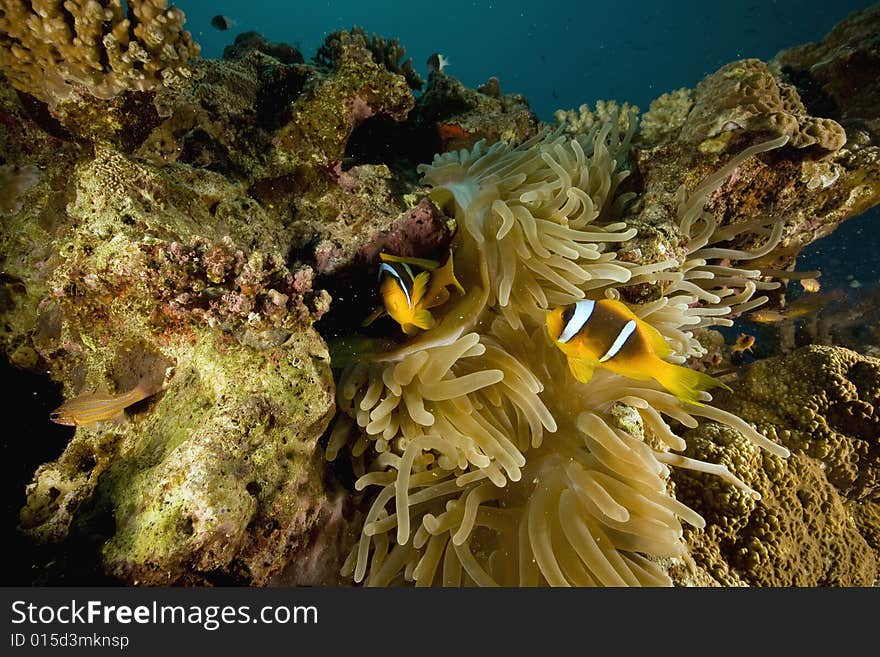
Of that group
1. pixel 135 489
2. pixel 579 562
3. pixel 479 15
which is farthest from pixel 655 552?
pixel 479 15

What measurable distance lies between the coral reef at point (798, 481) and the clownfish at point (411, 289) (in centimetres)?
148

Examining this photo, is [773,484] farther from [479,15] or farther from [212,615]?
[479,15]

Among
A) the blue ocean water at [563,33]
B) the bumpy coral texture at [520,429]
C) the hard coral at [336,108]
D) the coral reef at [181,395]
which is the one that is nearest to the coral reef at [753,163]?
the bumpy coral texture at [520,429]

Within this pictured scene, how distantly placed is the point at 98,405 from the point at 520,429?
1.62 meters

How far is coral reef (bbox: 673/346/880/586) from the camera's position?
233 centimetres

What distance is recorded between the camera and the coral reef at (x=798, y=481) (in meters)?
2.33

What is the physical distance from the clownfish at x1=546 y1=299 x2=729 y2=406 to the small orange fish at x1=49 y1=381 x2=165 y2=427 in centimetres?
145

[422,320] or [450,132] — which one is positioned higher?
[450,132]

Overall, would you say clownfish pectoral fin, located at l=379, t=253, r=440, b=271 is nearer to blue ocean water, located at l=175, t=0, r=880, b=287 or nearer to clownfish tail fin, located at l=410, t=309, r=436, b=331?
clownfish tail fin, located at l=410, t=309, r=436, b=331

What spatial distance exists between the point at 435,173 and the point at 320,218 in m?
0.77

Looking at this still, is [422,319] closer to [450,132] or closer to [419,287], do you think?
[419,287]

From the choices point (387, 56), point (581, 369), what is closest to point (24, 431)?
point (581, 369)

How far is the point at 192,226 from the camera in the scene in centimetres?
192

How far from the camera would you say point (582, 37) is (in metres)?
79.2
